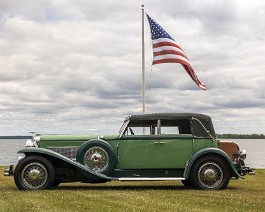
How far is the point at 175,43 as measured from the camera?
19.9 metres

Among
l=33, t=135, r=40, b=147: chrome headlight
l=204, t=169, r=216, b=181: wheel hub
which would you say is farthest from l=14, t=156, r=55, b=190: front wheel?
l=204, t=169, r=216, b=181: wheel hub

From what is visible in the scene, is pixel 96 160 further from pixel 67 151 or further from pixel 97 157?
pixel 67 151

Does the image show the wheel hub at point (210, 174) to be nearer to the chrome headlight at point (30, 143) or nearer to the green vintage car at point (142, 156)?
the green vintage car at point (142, 156)

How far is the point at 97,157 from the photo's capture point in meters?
14.4

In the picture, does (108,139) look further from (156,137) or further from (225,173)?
(225,173)

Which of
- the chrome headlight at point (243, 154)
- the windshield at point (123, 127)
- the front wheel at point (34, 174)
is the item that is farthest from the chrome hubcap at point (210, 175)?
the front wheel at point (34, 174)

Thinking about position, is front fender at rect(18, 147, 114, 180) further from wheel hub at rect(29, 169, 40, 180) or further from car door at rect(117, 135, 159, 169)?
car door at rect(117, 135, 159, 169)

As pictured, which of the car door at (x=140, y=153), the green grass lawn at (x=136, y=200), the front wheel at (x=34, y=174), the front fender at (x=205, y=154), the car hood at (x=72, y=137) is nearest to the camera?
the green grass lawn at (x=136, y=200)

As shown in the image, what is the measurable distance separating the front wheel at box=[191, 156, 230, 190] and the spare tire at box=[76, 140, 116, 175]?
2.15m

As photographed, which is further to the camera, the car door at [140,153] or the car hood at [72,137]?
the car hood at [72,137]

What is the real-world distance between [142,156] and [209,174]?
180cm

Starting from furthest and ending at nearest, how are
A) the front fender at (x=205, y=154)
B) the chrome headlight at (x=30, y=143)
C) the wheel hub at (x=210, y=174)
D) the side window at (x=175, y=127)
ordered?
the chrome headlight at (x=30, y=143), the side window at (x=175, y=127), the wheel hub at (x=210, y=174), the front fender at (x=205, y=154)

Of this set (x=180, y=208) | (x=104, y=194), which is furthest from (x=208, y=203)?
(x=104, y=194)

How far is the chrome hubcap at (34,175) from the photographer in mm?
14211
